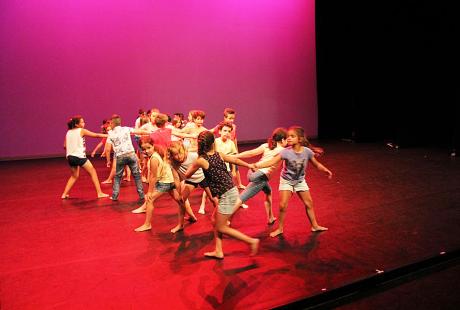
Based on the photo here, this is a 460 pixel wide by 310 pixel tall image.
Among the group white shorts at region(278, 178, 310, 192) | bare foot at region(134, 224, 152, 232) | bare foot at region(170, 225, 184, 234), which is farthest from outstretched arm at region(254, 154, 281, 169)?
bare foot at region(134, 224, 152, 232)

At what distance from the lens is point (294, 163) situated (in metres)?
5.95

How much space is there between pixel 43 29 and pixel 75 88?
2.06m

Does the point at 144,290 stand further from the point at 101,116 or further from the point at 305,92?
the point at 305,92

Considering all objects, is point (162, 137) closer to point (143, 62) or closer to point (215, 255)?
point (215, 255)

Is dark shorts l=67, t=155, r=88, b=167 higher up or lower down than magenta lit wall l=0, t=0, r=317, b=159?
lower down

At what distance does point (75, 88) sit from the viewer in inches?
581

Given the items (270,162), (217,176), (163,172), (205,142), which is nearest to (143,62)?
(163,172)

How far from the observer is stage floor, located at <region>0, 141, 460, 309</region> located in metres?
4.47

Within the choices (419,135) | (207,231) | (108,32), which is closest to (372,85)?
(419,135)

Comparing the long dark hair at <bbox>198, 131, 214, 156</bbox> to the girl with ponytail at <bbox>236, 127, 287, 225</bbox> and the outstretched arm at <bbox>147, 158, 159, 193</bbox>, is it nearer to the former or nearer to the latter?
the girl with ponytail at <bbox>236, 127, 287, 225</bbox>

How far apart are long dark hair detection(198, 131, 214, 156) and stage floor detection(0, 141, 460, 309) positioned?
134 cm

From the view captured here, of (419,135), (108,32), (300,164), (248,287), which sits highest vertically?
(108,32)

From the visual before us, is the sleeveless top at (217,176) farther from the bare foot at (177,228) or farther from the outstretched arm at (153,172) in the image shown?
the bare foot at (177,228)

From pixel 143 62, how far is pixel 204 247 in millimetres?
10775
